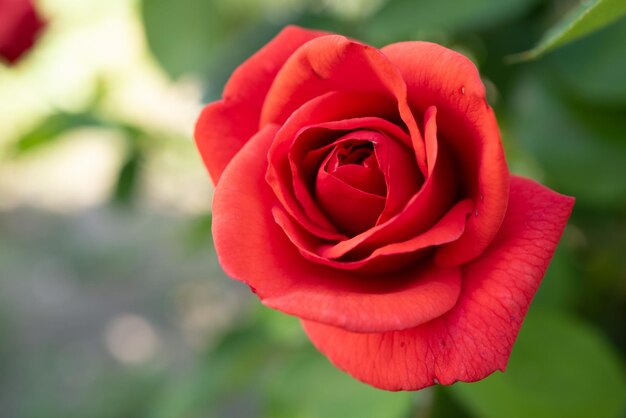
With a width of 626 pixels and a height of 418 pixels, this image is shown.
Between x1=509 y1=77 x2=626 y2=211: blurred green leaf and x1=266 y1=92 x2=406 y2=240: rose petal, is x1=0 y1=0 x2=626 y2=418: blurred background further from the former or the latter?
x1=266 y1=92 x2=406 y2=240: rose petal

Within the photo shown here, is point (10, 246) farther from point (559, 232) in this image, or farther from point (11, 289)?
point (559, 232)

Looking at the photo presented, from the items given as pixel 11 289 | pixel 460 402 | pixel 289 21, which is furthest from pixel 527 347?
pixel 11 289

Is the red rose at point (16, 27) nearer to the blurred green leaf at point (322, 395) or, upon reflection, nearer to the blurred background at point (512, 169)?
the blurred background at point (512, 169)

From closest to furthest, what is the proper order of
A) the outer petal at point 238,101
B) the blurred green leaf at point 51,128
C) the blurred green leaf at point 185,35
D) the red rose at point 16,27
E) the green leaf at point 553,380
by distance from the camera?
the outer petal at point 238,101 < the green leaf at point 553,380 < the blurred green leaf at point 185,35 < the blurred green leaf at point 51,128 < the red rose at point 16,27

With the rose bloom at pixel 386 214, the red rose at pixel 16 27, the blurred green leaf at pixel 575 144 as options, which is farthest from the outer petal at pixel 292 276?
the red rose at pixel 16 27

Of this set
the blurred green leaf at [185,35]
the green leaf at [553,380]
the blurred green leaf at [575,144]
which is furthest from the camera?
the blurred green leaf at [185,35]

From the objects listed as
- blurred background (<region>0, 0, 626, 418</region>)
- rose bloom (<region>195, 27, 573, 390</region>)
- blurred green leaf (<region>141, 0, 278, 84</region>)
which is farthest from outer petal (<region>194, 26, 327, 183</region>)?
blurred green leaf (<region>141, 0, 278, 84</region>)
